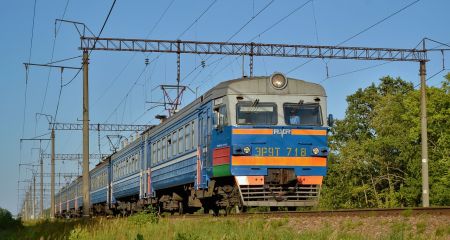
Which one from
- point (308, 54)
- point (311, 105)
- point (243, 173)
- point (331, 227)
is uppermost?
point (308, 54)

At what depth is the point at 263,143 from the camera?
17.9m

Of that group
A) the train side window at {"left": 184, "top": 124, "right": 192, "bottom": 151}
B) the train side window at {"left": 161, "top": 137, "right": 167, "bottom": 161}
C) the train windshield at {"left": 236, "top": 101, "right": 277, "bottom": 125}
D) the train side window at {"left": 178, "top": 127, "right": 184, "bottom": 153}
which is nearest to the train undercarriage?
the train windshield at {"left": 236, "top": 101, "right": 277, "bottom": 125}

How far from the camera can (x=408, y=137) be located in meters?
60.7

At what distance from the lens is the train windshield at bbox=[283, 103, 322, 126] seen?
18.4 meters

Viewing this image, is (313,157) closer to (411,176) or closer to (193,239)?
(193,239)

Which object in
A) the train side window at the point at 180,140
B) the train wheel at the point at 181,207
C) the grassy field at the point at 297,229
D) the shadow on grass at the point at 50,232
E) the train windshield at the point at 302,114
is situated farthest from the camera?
the train wheel at the point at 181,207

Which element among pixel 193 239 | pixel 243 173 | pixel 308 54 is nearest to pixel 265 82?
pixel 243 173

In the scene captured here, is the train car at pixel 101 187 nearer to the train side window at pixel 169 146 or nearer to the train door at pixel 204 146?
the train side window at pixel 169 146

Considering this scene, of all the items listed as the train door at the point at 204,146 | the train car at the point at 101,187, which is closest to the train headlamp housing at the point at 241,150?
the train door at the point at 204,146

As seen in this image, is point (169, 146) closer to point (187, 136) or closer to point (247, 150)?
point (187, 136)

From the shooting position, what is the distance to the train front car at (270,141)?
17688 mm

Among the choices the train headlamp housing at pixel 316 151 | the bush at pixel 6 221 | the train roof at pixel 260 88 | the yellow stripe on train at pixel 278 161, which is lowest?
the bush at pixel 6 221

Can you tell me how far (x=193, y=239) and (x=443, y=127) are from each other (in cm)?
5167

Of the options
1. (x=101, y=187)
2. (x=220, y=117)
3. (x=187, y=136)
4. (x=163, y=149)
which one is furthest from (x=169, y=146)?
(x=101, y=187)
